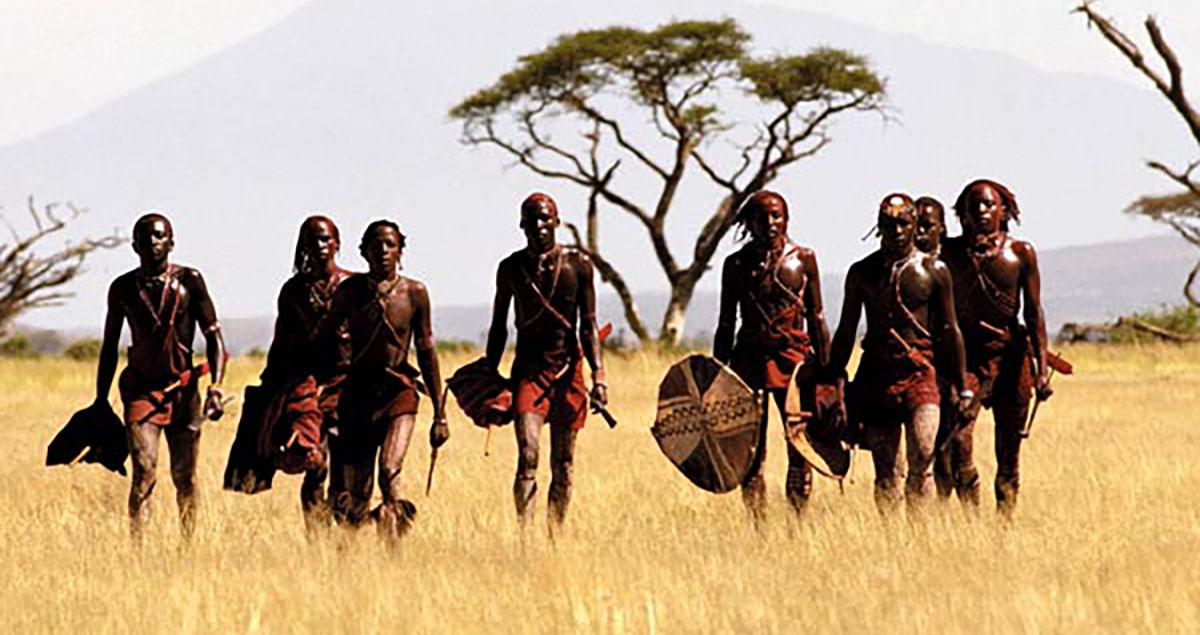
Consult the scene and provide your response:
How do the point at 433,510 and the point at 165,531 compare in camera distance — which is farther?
the point at 433,510

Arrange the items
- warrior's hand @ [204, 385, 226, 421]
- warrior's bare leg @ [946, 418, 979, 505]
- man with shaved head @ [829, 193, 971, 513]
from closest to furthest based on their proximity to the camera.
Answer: warrior's hand @ [204, 385, 226, 421] → man with shaved head @ [829, 193, 971, 513] → warrior's bare leg @ [946, 418, 979, 505]

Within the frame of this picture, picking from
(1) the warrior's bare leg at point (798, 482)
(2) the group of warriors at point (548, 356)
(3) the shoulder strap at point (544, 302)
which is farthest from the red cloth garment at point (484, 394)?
(1) the warrior's bare leg at point (798, 482)

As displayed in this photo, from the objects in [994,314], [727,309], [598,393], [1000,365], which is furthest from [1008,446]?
[598,393]

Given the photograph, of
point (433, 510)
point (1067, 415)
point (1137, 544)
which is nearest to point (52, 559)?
point (433, 510)

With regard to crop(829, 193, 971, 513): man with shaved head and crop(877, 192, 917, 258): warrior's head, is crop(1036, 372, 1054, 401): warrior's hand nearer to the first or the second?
crop(829, 193, 971, 513): man with shaved head

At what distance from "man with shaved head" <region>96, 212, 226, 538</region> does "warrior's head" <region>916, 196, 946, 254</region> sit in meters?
3.52

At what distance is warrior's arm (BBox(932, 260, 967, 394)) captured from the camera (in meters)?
11.1

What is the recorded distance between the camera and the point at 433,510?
539 inches

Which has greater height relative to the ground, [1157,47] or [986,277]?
[1157,47]

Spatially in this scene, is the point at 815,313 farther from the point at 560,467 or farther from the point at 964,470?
the point at 560,467

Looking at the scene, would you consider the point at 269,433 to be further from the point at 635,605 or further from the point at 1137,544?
the point at 1137,544

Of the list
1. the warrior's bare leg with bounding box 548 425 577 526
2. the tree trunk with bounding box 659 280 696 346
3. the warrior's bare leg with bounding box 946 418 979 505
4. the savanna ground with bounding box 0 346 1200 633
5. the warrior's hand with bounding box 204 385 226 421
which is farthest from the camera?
the tree trunk with bounding box 659 280 696 346

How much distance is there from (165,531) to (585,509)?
2925mm

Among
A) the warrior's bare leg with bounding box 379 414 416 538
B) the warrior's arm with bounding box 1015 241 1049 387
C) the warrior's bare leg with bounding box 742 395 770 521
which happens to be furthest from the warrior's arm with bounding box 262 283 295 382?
the warrior's arm with bounding box 1015 241 1049 387
